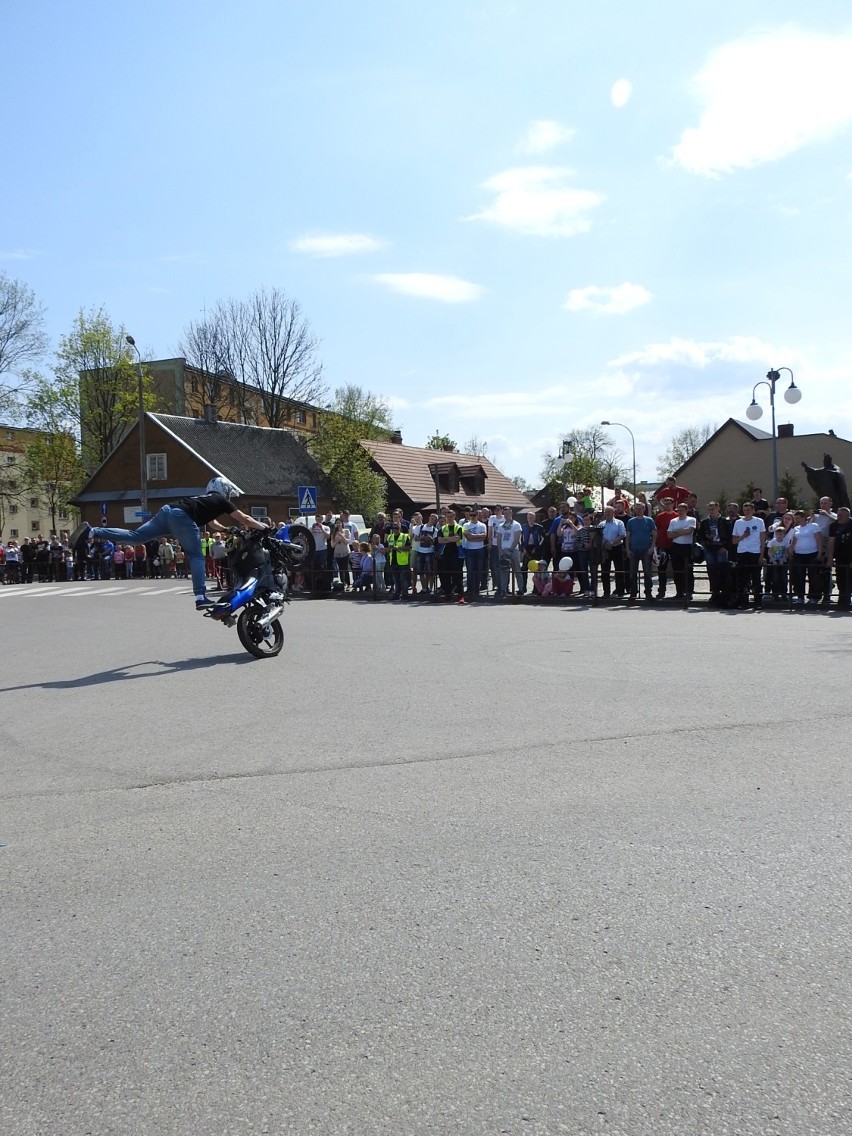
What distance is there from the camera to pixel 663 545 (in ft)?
65.3

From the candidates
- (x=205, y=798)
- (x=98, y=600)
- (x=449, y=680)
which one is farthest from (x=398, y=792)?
(x=98, y=600)

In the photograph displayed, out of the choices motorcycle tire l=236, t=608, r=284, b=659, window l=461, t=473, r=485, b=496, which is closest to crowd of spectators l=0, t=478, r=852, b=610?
motorcycle tire l=236, t=608, r=284, b=659

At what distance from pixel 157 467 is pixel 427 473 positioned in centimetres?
1848

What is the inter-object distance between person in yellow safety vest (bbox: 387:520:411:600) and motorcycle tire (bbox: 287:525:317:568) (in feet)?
6.09

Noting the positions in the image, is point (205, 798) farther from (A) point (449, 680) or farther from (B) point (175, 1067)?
(A) point (449, 680)

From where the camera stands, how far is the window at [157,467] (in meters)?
62.3

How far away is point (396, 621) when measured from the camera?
16.7m

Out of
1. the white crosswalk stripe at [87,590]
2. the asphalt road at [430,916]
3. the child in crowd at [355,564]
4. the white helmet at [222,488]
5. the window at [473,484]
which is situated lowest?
the asphalt road at [430,916]

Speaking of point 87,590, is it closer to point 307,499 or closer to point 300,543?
point 307,499

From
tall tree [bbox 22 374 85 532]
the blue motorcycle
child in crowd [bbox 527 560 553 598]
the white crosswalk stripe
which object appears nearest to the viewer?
the blue motorcycle

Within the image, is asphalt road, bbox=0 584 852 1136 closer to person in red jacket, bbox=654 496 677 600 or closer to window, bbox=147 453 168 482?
person in red jacket, bbox=654 496 677 600

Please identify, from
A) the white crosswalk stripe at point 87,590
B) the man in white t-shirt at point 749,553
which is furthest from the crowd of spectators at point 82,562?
the man in white t-shirt at point 749,553

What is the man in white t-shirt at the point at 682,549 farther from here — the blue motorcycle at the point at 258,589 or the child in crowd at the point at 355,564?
the blue motorcycle at the point at 258,589

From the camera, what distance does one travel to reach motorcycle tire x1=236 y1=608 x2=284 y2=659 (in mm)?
11656
